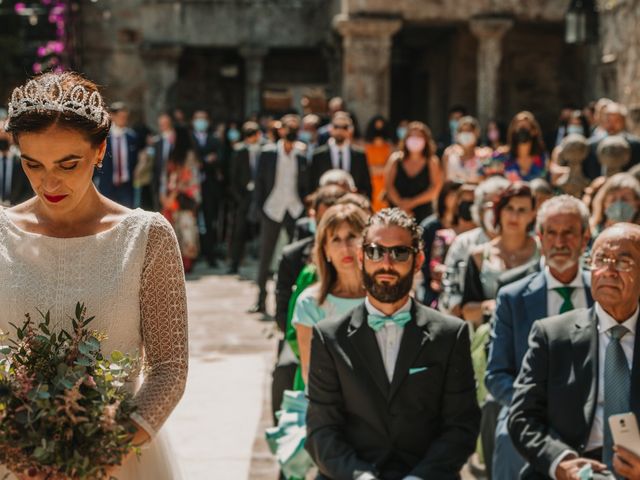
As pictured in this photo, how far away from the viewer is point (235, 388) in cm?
886

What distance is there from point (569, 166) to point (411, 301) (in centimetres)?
523

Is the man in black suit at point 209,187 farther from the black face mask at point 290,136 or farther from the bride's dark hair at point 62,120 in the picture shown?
the bride's dark hair at point 62,120

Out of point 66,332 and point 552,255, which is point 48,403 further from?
point 552,255

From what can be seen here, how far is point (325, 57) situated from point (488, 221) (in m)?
18.1

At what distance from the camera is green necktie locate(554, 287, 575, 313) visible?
17.5ft

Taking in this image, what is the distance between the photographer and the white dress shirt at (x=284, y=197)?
12266mm

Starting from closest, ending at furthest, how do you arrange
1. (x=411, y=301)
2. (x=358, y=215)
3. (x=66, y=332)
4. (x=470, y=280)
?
(x=66, y=332), (x=411, y=301), (x=358, y=215), (x=470, y=280)

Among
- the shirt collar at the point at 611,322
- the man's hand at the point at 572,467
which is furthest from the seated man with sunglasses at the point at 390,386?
the shirt collar at the point at 611,322

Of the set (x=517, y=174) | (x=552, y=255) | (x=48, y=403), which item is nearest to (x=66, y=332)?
(x=48, y=403)

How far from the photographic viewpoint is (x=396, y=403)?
446cm

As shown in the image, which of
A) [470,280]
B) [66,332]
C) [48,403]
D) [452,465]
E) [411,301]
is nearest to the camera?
[48,403]

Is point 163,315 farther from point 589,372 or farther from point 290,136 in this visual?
point 290,136

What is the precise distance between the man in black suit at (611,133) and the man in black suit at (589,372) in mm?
5798

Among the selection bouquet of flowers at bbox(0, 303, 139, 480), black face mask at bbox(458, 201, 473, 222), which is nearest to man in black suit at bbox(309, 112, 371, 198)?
black face mask at bbox(458, 201, 473, 222)
